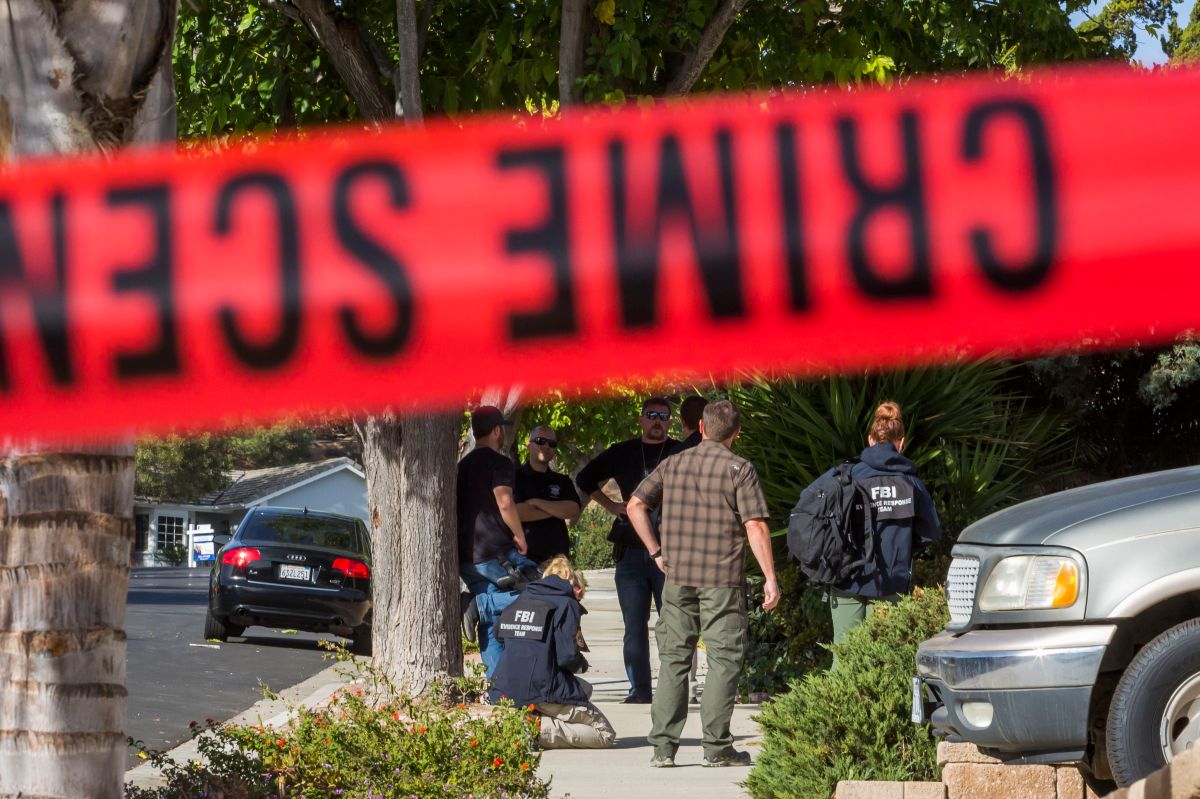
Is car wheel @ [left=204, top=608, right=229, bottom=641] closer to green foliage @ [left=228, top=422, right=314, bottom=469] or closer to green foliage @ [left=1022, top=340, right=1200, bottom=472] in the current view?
green foliage @ [left=1022, top=340, right=1200, bottom=472]

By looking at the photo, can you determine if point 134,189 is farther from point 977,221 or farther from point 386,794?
point 386,794

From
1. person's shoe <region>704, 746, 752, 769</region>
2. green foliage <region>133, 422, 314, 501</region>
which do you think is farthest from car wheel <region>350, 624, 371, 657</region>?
green foliage <region>133, 422, 314, 501</region>

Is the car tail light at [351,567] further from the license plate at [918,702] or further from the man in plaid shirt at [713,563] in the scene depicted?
the license plate at [918,702]

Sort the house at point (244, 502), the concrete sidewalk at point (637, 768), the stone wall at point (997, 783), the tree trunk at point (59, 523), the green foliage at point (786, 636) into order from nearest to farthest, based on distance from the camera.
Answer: the tree trunk at point (59, 523) < the stone wall at point (997, 783) < the concrete sidewalk at point (637, 768) < the green foliage at point (786, 636) < the house at point (244, 502)

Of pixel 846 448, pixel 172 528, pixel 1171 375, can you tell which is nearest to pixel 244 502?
pixel 172 528

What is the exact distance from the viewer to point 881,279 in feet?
7.41

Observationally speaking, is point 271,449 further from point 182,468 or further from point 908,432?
point 908,432

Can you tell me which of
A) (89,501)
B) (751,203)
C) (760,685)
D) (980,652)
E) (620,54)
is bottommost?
(760,685)

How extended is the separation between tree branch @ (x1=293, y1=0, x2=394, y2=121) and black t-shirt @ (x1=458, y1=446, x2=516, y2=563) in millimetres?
2380

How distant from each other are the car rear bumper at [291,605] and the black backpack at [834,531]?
33.4 ft

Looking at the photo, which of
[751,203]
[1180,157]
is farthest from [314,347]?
[1180,157]

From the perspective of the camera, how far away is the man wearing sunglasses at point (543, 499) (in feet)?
32.7

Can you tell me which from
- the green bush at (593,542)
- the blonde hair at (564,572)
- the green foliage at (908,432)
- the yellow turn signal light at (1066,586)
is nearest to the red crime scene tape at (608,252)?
the yellow turn signal light at (1066,586)

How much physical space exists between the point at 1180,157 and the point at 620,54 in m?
8.00
